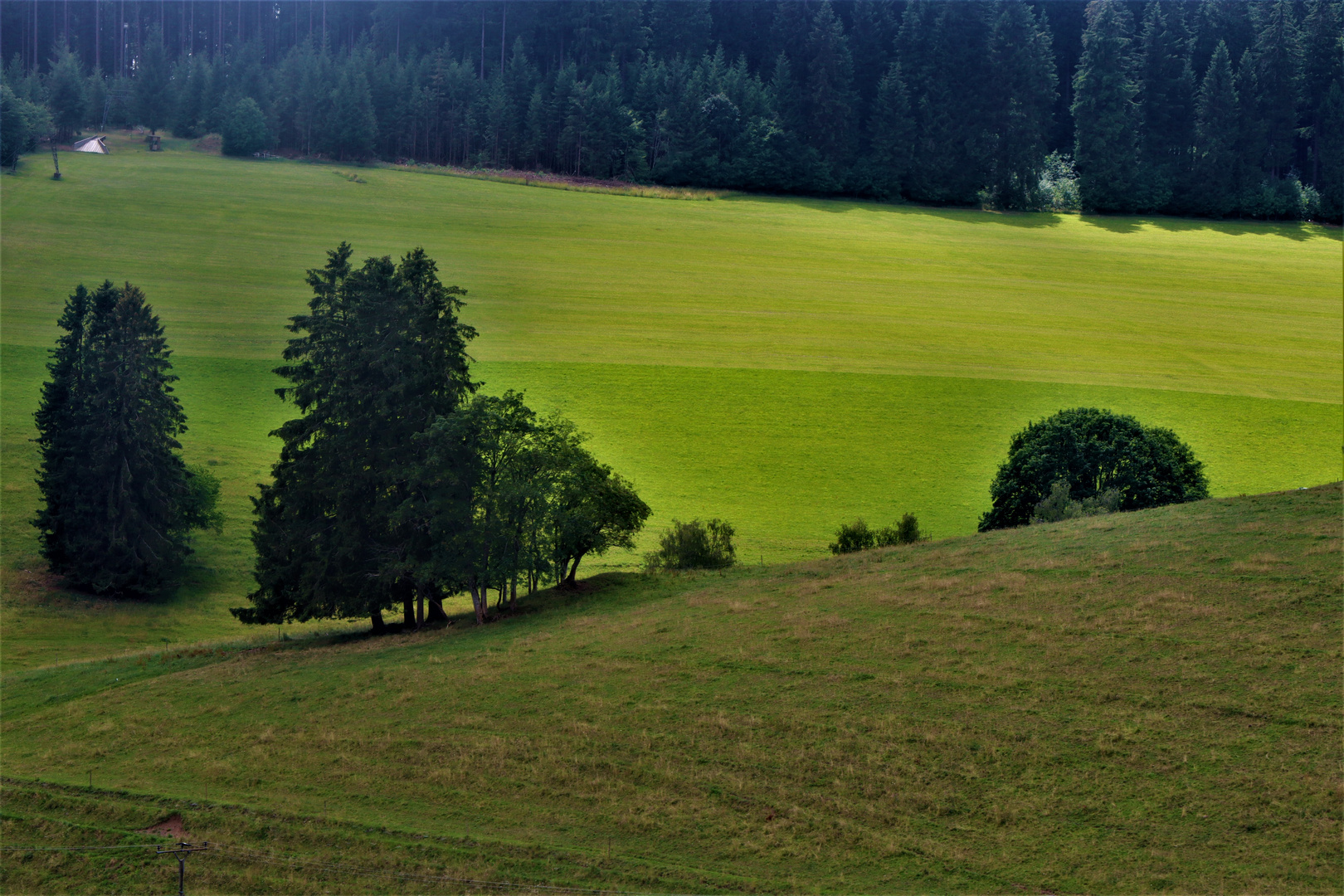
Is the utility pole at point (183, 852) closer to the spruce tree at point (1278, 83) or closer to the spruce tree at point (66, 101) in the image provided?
the spruce tree at point (1278, 83)

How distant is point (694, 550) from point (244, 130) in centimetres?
12490

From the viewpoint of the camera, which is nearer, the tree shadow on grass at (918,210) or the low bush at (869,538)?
the low bush at (869,538)

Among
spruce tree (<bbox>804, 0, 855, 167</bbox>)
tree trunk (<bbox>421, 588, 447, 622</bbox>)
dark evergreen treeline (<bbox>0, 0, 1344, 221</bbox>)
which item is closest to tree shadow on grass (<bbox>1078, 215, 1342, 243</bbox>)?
dark evergreen treeline (<bbox>0, 0, 1344, 221</bbox>)

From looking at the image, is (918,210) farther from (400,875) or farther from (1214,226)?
(400,875)

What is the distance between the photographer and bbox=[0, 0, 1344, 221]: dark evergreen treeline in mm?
131375

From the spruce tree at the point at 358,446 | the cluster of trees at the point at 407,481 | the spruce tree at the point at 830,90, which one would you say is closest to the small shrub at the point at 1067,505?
the cluster of trees at the point at 407,481

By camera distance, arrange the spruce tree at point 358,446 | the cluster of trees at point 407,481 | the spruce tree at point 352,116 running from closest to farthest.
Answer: the cluster of trees at point 407,481
the spruce tree at point 358,446
the spruce tree at point 352,116

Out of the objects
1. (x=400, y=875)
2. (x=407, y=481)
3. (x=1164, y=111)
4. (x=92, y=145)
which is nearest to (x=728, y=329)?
(x=407, y=481)

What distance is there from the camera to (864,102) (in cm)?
15338

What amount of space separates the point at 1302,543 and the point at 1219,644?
300 inches

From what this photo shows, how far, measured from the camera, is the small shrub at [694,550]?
48.9m

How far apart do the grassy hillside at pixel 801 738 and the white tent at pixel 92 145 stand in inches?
5172

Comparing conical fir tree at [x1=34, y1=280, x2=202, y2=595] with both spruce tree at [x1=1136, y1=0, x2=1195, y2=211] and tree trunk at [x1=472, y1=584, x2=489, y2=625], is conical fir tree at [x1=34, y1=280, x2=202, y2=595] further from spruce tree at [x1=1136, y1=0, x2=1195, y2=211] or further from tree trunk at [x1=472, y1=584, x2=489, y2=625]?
spruce tree at [x1=1136, y1=0, x2=1195, y2=211]

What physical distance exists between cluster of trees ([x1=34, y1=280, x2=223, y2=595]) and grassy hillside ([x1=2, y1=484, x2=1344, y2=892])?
13.8m
